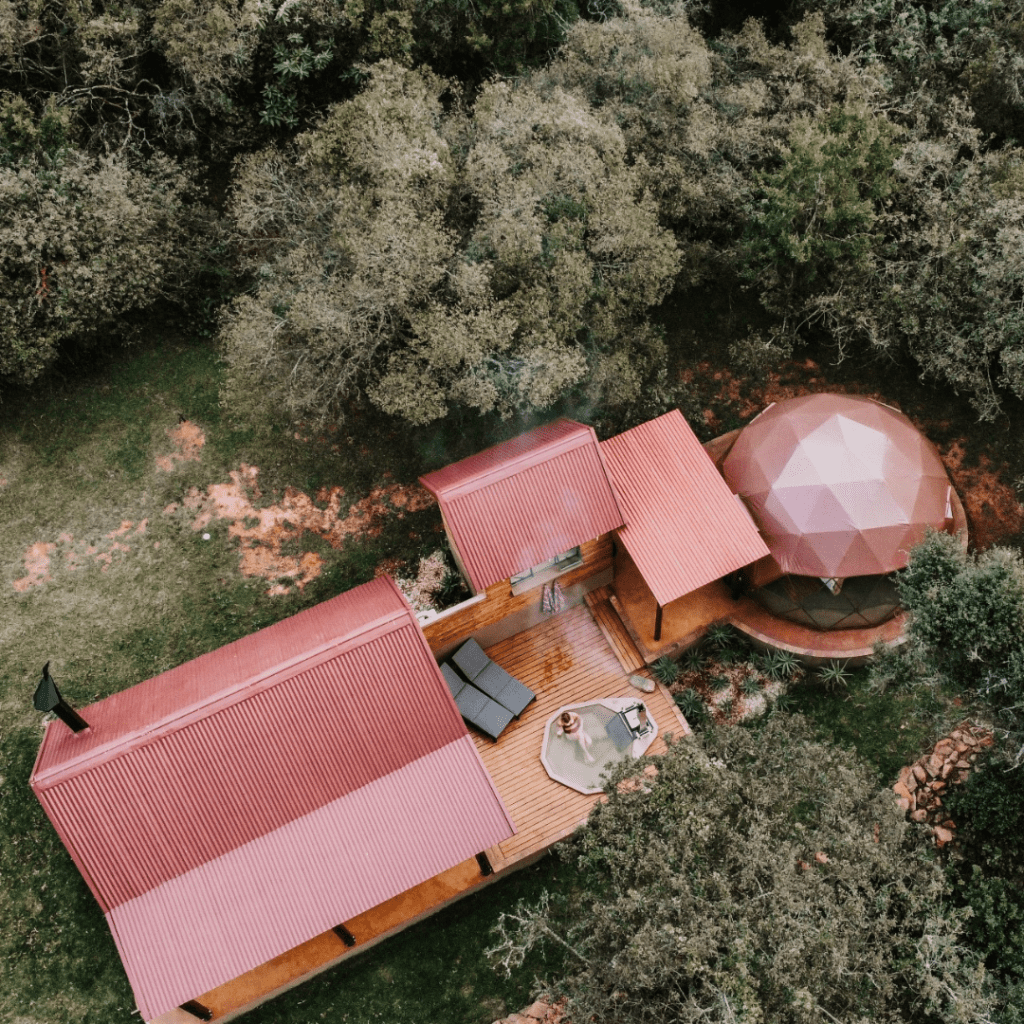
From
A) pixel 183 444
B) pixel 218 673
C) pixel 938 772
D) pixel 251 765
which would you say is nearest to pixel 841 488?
pixel 938 772

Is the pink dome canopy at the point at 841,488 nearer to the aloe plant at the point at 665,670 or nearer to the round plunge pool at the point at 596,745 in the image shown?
the aloe plant at the point at 665,670

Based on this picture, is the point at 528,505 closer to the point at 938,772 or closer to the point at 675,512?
the point at 675,512

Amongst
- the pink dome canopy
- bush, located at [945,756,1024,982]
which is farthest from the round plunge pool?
bush, located at [945,756,1024,982]

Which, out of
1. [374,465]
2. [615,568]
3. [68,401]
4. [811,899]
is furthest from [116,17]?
[811,899]

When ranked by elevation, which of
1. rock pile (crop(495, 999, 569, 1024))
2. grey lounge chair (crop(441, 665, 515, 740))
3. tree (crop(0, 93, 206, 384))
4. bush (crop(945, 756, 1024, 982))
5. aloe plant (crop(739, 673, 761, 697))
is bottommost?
bush (crop(945, 756, 1024, 982))

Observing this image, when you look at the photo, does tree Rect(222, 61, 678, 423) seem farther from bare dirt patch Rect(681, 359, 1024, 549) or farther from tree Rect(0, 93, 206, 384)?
bare dirt patch Rect(681, 359, 1024, 549)

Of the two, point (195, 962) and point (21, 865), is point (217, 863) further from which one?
point (21, 865)
